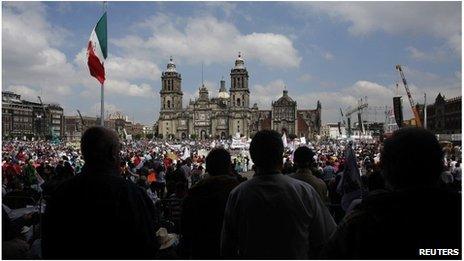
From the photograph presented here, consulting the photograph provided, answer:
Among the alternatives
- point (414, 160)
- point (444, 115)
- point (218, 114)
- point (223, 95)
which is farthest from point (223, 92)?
point (414, 160)

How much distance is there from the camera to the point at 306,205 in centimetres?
301

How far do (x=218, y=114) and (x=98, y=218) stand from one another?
126438 millimetres

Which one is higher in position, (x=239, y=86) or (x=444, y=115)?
(x=239, y=86)

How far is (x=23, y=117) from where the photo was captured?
431 ft

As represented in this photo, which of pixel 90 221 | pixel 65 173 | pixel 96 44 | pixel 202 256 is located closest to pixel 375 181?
pixel 202 256

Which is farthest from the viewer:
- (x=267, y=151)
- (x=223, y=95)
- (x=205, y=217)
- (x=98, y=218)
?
(x=223, y=95)

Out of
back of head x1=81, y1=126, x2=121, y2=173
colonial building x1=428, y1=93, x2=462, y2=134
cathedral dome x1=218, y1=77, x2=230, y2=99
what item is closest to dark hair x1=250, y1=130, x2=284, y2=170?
back of head x1=81, y1=126, x2=121, y2=173

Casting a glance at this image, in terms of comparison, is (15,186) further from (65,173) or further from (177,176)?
(177,176)

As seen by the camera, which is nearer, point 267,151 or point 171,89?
point 267,151

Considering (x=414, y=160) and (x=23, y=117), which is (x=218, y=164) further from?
(x=23, y=117)

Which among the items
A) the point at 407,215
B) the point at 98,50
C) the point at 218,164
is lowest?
the point at 407,215

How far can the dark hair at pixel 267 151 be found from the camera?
3131 millimetres

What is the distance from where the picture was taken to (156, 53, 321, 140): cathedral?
128 meters

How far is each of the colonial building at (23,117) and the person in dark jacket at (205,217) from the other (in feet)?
412
